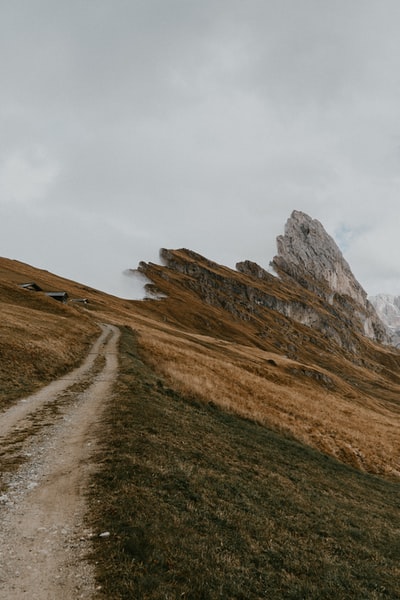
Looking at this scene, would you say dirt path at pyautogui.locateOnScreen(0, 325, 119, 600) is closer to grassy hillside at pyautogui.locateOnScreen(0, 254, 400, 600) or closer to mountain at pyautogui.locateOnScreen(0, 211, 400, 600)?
mountain at pyautogui.locateOnScreen(0, 211, 400, 600)

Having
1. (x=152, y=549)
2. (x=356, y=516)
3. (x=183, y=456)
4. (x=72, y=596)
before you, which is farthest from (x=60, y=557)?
(x=356, y=516)

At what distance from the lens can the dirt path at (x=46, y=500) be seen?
6629 millimetres

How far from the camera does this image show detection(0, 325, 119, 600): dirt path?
663cm

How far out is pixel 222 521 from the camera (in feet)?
32.5

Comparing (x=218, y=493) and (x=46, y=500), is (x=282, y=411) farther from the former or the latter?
(x=46, y=500)

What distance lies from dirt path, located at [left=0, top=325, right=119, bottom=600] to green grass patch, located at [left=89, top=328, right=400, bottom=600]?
1.70 ft

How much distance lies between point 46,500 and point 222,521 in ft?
16.4

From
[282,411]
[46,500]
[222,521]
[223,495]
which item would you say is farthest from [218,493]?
[282,411]

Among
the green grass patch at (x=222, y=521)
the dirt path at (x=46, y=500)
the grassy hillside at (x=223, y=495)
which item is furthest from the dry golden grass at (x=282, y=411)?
the dirt path at (x=46, y=500)

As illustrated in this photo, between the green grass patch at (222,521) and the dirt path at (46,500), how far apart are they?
0.52 metres

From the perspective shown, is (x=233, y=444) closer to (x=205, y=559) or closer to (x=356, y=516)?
(x=356, y=516)

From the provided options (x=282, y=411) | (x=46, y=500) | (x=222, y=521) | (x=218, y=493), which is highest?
(x=222, y=521)

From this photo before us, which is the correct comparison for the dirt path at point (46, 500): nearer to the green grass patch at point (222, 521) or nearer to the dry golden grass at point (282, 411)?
the green grass patch at point (222, 521)

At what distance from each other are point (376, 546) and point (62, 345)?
31.7 m
